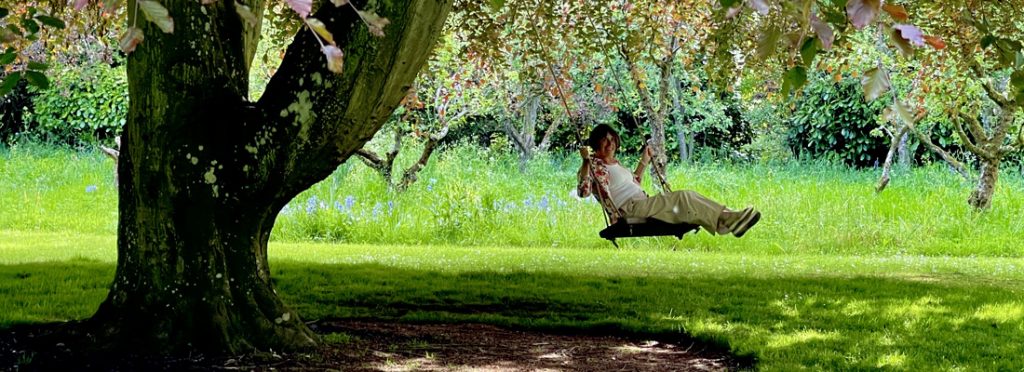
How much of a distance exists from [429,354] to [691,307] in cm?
258

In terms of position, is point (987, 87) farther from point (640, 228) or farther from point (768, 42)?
point (768, 42)

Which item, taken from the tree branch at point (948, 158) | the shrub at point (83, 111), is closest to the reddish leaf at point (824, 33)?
the tree branch at point (948, 158)

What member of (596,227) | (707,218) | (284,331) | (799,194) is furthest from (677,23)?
(284,331)

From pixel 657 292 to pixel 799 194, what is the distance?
6.48 meters

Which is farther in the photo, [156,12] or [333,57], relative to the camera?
[333,57]

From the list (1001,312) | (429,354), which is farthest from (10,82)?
(1001,312)

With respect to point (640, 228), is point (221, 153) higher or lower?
higher

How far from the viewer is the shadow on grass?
6406 millimetres

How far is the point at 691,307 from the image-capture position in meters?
8.08

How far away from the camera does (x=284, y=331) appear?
234 inches

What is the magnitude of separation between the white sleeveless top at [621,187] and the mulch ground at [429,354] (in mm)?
1163

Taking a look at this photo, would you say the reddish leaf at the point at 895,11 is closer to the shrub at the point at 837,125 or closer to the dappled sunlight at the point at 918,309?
the dappled sunlight at the point at 918,309

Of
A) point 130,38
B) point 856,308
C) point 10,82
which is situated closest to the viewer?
point 130,38

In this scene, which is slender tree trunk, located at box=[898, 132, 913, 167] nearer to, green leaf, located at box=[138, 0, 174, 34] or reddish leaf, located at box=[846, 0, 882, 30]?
reddish leaf, located at box=[846, 0, 882, 30]
